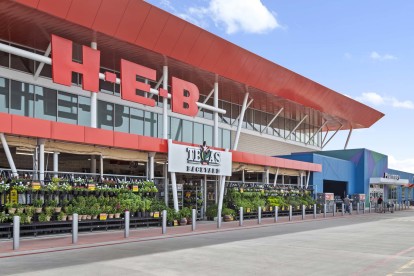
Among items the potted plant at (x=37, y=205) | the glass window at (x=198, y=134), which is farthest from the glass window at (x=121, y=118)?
the potted plant at (x=37, y=205)

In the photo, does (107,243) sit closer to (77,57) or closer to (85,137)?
(85,137)

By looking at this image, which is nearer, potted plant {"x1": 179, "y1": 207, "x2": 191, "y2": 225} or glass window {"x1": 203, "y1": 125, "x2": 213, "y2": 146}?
potted plant {"x1": 179, "y1": 207, "x2": 191, "y2": 225}

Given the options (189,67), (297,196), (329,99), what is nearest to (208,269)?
(189,67)

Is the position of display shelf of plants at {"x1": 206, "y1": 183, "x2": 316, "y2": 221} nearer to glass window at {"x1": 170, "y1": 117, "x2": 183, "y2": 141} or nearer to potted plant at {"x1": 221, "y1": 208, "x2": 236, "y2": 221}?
potted plant at {"x1": 221, "y1": 208, "x2": 236, "y2": 221}

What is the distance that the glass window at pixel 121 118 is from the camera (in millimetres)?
29594

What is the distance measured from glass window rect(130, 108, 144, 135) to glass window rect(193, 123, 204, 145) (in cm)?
574

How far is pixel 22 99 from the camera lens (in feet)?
80.0

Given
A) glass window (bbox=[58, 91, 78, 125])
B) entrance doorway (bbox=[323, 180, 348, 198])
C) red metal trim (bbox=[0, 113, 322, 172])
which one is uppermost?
glass window (bbox=[58, 91, 78, 125])

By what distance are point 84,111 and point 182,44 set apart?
6890 mm

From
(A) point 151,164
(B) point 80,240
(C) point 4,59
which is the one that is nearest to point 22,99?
(C) point 4,59

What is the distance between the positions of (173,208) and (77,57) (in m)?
10.2

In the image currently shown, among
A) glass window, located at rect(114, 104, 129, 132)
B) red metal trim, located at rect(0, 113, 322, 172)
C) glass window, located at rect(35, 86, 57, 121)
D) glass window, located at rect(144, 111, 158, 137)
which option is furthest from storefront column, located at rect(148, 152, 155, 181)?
glass window, located at rect(144, 111, 158, 137)

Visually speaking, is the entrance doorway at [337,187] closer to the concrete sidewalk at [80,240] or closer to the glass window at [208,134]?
the glass window at [208,134]

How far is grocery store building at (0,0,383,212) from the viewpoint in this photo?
2083cm
